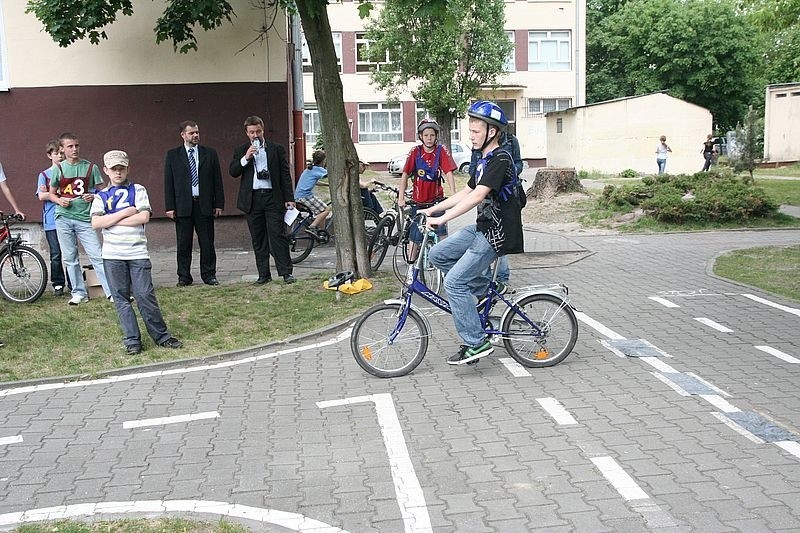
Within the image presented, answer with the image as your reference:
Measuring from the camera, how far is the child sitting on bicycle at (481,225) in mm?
Result: 6922

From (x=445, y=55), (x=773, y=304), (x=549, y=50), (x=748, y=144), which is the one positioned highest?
(x=549, y=50)

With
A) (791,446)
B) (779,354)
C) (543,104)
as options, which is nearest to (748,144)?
(779,354)

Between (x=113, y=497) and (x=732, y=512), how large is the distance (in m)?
3.27

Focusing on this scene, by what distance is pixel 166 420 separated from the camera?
6.47 meters

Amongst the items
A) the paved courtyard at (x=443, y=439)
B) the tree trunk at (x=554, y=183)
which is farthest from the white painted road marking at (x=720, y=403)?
the tree trunk at (x=554, y=183)

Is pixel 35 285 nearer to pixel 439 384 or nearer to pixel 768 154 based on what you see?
pixel 439 384

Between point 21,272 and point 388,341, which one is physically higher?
point 21,272

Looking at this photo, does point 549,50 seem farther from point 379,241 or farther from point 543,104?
point 379,241

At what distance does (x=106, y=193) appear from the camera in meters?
8.28

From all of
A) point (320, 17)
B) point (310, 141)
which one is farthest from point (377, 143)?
point (320, 17)

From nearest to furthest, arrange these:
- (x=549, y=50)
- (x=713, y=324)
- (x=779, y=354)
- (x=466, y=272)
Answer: (x=466, y=272), (x=779, y=354), (x=713, y=324), (x=549, y=50)

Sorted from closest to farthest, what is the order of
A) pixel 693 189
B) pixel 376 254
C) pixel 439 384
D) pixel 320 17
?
pixel 439 384 → pixel 320 17 → pixel 376 254 → pixel 693 189

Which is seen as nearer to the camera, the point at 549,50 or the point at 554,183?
the point at 554,183

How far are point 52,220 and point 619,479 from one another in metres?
7.96
